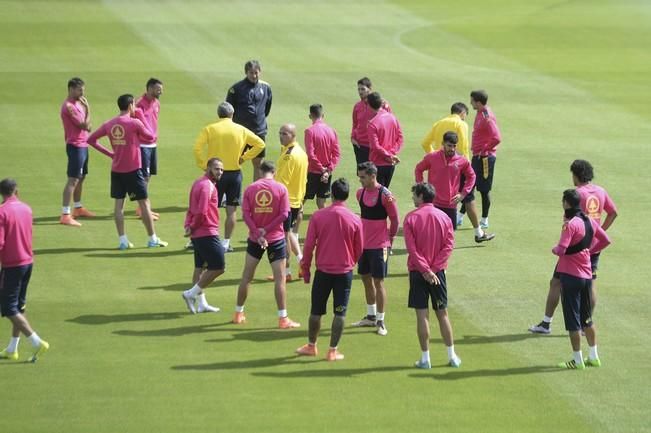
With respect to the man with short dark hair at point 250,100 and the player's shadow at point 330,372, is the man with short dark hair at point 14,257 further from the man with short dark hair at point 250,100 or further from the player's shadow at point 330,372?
the man with short dark hair at point 250,100

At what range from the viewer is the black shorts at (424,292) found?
15555 millimetres

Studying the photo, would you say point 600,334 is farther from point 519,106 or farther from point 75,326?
point 519,106

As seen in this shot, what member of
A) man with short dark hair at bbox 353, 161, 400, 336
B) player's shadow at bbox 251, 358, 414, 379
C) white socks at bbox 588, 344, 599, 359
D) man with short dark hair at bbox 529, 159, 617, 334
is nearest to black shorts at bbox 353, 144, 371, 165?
man with short dark hair at bbox 353, 161, 400, 336

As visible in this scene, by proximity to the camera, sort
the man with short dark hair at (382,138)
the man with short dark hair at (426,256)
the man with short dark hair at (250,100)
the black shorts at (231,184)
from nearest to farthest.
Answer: the man with short dark hair at (426,256) < the black shorts at (231,184) < the man with short dark hair at (382,138) < the man with short dark hair at (250,100)

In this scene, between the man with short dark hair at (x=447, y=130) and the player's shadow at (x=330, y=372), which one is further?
the man with short dark hair at (x=447, y=130)

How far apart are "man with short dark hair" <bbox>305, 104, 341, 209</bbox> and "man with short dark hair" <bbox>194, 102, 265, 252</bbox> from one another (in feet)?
2.84

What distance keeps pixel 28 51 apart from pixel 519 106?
612 inches

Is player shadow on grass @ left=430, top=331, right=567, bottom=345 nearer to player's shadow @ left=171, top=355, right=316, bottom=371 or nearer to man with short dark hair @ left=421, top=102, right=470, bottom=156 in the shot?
player's shadow @ left=171, top=355, right=316, bottom=371

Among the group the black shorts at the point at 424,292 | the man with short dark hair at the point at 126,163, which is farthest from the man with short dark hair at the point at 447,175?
the man with short dark hair at the point at 126,163

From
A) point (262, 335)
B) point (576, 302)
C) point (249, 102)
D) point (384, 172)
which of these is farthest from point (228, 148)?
point (576, 302)

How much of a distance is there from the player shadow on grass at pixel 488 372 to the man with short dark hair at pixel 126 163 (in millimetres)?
7288

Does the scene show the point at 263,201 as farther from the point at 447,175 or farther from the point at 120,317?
the point at 447,175

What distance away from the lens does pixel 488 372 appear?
15695mm

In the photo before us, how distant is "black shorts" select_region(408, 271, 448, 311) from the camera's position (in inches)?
612
